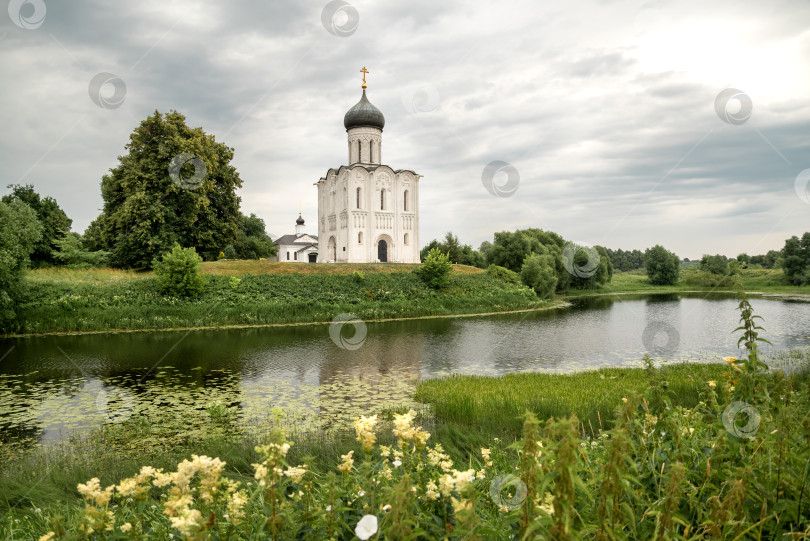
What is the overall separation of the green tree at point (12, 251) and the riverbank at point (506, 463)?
14.6m

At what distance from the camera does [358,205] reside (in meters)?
47.8

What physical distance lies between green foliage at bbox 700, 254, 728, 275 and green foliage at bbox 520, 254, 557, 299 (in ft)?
83.7

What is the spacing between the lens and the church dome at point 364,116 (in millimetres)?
48094

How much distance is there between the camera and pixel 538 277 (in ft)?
145

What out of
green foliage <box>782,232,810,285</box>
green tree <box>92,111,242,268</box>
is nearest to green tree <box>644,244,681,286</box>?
green foliage <box>782,232,810,285</box>

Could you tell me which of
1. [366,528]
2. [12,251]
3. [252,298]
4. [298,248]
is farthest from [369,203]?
[366,528]

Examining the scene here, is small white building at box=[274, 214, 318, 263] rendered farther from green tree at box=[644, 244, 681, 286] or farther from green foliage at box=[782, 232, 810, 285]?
green foliage at box=[782, 232, 810, 285]

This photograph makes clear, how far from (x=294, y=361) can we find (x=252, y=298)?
14.2 meters

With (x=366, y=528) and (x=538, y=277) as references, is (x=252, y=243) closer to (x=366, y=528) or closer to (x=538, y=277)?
(x=538, y=277)

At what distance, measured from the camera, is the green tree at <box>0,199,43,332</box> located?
19.5 m

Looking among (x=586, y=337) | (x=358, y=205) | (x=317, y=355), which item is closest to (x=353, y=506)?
(x=317, y=355)

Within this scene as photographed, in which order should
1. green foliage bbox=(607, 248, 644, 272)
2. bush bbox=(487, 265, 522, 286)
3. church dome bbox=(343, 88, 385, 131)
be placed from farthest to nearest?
green foliage bbox=(607, 248, 644, 272), church dome bbox=(343, 88, 385, 131), bush bbox=(487, 265, 522, 286)

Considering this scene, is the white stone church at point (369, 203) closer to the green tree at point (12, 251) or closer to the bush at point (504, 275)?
the bush at point (504, 275)

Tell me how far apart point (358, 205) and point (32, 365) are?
1356 inches
